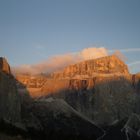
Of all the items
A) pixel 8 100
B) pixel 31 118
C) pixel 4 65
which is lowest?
pixel 31 118

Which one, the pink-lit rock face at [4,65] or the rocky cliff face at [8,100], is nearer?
the rocky cliff face at [8,100]

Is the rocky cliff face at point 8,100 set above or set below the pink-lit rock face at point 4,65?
below


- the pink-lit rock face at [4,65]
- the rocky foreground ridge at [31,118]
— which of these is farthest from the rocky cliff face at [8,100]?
the pink-lit rock face at [4,65]

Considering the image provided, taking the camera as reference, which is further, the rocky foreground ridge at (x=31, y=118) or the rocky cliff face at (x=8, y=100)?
the rocky cliff face at (x=8, y=100)

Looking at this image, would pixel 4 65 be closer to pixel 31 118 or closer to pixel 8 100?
pixel 31 118

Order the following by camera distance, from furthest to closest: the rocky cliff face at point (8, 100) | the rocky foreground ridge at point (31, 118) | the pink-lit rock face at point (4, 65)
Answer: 1. the pink-lit rock face at point (4, 65)
2. the rocky cliff face at point (8, 100)
3. the rocky foreground ridge at point (31, 118)

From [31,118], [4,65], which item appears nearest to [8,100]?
[31,118]

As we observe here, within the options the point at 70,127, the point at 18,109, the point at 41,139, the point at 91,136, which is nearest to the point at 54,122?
the point at 70,127

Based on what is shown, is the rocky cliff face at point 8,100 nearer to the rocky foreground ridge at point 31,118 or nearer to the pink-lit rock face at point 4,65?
the rocky foreground ridge at point 31,118

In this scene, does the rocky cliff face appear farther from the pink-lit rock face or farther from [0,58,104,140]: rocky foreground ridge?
the pink-lit rock face

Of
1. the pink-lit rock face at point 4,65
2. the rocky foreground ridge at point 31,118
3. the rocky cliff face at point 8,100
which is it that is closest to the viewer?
the rocky foreground ridge at point 31,118

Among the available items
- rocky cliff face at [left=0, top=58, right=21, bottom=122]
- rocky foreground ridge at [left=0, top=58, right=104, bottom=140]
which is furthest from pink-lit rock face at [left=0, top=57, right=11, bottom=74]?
rocky cliff face at [left=0, top=58, right=21, bottom=122]

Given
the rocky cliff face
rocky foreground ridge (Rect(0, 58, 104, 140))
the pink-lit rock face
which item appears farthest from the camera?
the pink-lit rock face

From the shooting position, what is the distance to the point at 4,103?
Result: 147500 mm
